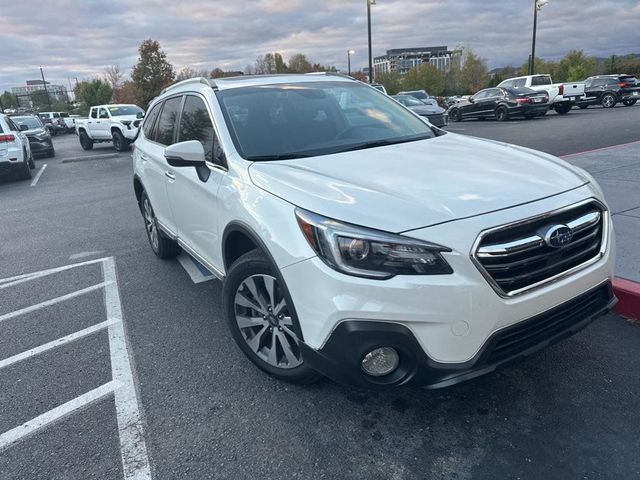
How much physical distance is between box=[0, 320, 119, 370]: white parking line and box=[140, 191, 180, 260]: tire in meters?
1.31

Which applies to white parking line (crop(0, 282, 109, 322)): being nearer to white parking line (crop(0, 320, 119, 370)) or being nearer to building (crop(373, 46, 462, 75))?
white parking line (crop(0, 320, 119, 370))

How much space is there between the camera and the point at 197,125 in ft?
12.8

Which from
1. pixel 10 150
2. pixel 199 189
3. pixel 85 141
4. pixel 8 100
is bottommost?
pixel 85 141

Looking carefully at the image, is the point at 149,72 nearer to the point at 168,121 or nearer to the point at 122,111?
the point at 122,111

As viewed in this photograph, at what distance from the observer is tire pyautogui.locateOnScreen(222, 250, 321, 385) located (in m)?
2.81

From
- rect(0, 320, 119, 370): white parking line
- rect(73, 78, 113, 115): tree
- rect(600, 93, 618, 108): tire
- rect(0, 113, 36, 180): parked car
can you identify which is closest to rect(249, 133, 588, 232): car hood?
rect(0, 320, 119, 370): white parking line

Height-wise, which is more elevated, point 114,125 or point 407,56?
point 407,56

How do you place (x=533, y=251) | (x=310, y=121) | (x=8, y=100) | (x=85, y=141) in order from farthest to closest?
(x=8, y=100) < (x=85, y=141) < (x=310, y=121) < (x=533, y=251)

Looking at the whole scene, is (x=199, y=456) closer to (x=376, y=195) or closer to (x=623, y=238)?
(x=376, y=195)

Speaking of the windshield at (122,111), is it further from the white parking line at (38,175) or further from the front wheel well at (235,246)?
the front wheel well at (235,246)

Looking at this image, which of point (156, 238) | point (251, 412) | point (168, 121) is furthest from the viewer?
point (156, 238)

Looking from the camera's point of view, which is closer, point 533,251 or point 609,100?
point 533,251

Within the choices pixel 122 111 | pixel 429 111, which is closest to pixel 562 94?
pixel 429 111

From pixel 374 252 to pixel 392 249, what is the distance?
8 cm
